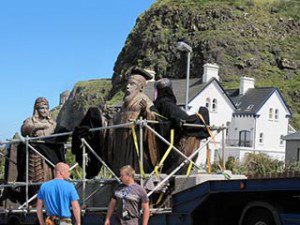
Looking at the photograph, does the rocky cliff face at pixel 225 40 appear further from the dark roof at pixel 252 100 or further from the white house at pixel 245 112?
the dark roof at pixel 252 100

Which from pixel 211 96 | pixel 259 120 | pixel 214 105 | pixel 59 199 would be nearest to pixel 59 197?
pixel 59 199

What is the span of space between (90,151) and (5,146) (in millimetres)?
3741

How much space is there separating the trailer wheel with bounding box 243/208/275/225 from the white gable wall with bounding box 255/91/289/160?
232ft

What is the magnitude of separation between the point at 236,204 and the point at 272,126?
244 ft

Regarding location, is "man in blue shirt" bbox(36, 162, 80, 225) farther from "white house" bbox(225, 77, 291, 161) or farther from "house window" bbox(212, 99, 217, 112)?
"white house" bbox(225, 77, 291, 161)

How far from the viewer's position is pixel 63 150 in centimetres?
1560

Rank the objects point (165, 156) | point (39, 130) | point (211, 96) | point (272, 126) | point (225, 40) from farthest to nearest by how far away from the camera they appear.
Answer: point (225, 40) < point (272, 126) < point (211, 96) < point (39, 130) < point (165, 156)

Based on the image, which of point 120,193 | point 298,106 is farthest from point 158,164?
point 298,106

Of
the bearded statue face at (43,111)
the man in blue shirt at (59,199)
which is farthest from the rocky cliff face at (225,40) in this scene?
the man in blue shirt at (59,199)

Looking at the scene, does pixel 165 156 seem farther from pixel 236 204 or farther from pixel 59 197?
pixel 59 197

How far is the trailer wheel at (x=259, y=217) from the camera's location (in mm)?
9984

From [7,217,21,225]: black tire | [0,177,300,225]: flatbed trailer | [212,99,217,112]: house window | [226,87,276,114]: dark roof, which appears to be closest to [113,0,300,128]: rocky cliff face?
[226,87,276,114]: dark roof

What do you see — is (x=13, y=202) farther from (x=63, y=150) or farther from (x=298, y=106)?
(x=298, y=106)

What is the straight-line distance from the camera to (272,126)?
84.1 metres
